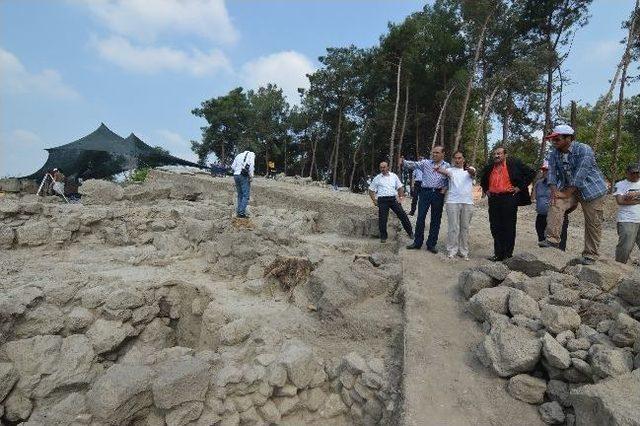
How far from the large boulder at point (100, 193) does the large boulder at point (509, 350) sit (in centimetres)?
970

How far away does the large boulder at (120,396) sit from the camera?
3.40 m

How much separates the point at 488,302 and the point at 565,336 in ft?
2.51

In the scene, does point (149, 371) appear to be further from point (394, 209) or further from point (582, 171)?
point (582, 171)

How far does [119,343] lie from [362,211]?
5.90 meters

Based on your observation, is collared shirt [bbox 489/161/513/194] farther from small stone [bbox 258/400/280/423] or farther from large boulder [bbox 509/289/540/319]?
small stone [bbox 258/400/280/423]

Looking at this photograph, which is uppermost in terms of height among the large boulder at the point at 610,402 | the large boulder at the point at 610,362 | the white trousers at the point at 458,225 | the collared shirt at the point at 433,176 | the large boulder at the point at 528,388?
the collared shirt at the point at 433,176

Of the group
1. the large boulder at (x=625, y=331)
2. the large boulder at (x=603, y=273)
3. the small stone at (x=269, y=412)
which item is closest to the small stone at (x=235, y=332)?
the small stone at (x=269, y=412)

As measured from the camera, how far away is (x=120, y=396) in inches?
135

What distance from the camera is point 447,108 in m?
22.8

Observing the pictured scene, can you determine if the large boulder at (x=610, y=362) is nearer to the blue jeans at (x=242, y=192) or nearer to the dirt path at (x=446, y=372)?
the dirt path at (x=446, y=372)

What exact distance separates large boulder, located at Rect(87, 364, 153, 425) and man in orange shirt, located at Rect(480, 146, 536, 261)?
443 centimetres

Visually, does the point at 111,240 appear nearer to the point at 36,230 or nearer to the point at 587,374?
the point at 36,230

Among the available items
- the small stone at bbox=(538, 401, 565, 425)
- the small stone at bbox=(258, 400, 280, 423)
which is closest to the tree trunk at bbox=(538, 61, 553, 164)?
the small stone at bbox=(538, 401, 565, 425)

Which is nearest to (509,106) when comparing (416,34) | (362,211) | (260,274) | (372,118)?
(416,34)
